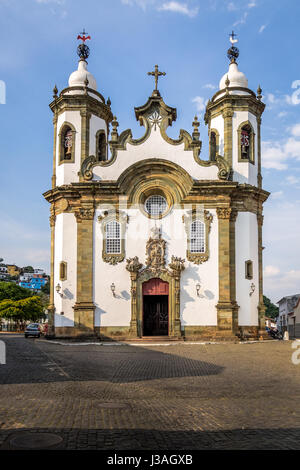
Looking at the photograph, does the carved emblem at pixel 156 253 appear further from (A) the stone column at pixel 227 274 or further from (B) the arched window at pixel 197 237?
(A) the stone column at pixel 227 274

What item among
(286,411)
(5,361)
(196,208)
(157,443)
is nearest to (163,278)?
(196,208)

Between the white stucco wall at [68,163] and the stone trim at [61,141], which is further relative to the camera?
the stone trim at [61,141]

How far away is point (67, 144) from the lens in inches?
1428

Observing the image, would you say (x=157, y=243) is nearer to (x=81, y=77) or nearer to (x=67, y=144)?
(x=67, y=144)

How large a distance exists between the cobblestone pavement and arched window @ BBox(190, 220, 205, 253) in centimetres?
1264

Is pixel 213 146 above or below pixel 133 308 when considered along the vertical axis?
above

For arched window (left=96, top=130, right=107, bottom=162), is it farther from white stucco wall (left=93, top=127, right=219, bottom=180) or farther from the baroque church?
white stucco wall (left=93, top=127, right=219, bottom=180)

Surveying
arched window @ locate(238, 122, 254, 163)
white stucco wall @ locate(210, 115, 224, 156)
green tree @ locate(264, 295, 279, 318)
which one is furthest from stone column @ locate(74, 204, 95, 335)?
green tree @ locate(264, 295, 279, 318)

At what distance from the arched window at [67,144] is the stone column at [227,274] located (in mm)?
10509

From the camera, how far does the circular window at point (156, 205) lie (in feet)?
110

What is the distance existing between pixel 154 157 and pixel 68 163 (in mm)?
5909

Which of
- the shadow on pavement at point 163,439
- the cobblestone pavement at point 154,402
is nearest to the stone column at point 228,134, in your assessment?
the cobblestone pavement at point 154,402

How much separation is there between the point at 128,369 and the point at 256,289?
1818cm

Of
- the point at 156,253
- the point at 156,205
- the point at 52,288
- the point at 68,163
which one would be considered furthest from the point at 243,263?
the point at 68,163
